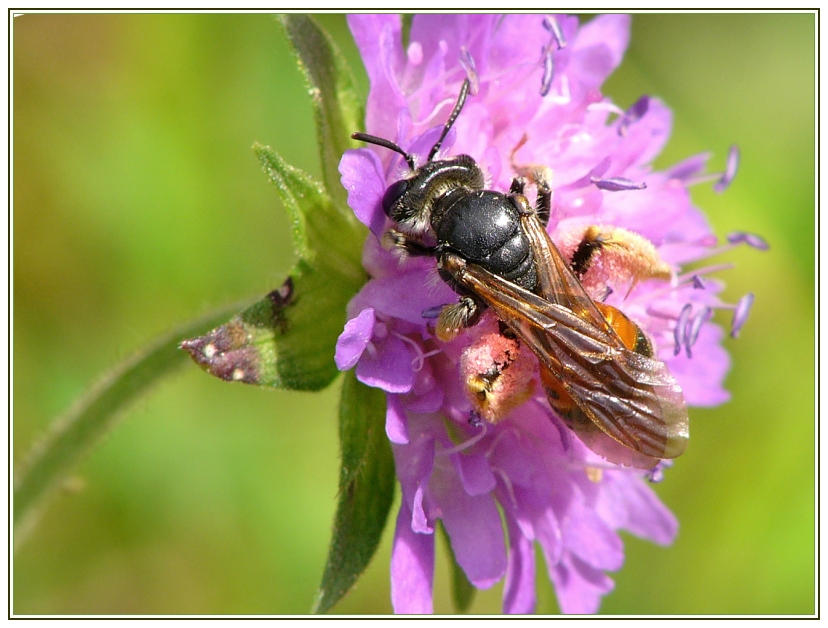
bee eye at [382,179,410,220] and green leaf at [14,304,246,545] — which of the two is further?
green leaf at [14,304,246,545]

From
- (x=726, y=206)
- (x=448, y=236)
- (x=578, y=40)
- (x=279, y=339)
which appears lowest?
(x=279, y=339)

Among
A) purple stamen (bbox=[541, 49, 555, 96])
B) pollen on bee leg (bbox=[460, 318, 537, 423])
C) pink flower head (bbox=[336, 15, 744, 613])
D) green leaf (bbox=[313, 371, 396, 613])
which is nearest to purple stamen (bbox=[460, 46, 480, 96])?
pink flower head (bbox=[336, 15, 744, 613])

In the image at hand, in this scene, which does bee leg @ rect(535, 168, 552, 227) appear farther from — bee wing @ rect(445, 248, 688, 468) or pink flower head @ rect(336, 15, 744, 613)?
bee wing @ rect(445, 248, 688, 468)

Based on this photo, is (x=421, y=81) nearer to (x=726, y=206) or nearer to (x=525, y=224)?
(x=525, y=224)

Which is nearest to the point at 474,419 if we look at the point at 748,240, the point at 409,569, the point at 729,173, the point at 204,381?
the point at 409,569

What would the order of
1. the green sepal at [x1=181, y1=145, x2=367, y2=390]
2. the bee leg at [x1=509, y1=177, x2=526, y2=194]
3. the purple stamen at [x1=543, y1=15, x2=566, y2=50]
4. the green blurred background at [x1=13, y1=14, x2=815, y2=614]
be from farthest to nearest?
1. the green blurred background at [x1=13, y1=14, x2=815, y2=614]
2. the purple stamen at [x1=543, y1=15, x2=566, y2=50]
3. the bee leg at [x1=509, y1=177, x2=526, y2=194]
4. the green sepal at [x1=181, y1=145, x2=367, y2=390]

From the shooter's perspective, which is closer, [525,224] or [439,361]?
[525,224]

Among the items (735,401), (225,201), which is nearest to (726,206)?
(735,401)
